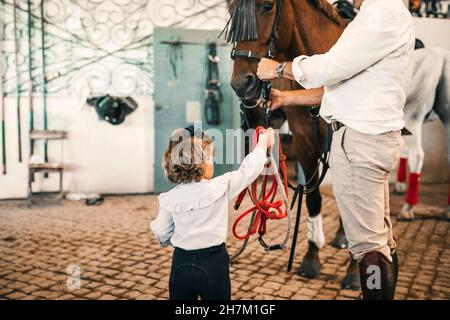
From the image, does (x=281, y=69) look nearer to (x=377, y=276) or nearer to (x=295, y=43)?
(x=295, y=43)

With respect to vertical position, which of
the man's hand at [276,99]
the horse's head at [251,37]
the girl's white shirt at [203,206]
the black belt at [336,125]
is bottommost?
the girl's white shirt at [203,206]

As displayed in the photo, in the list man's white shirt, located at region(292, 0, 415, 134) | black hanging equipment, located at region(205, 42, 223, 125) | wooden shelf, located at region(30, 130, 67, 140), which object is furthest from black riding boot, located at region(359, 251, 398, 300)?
wooden shelf, located at region(30, 130, 67, 140)

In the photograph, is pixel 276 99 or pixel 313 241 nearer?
pixel 276 99

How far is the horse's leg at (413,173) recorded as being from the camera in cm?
506

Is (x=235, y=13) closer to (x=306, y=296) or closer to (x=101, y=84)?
(x=306, y=296)

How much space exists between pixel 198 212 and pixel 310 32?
1507mm

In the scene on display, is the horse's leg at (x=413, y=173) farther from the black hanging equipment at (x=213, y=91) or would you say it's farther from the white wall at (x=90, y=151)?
the white wall at (x=90, y=151)

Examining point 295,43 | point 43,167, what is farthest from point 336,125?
point 43,167

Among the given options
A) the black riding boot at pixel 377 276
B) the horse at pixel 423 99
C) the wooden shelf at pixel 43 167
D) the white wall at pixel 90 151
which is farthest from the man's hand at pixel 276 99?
the white wall at pixel 90 151

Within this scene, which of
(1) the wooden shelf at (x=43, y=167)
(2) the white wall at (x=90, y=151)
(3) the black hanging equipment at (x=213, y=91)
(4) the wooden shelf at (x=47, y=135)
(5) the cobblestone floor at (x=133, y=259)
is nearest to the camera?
(5) the cobblestone floor at (x=133, y=259)

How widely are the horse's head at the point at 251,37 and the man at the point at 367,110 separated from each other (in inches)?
11.3

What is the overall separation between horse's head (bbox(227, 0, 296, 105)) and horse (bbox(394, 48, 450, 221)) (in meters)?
3.01

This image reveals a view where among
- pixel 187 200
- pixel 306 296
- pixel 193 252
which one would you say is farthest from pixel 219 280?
pixel 306 296

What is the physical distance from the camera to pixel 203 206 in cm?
182
